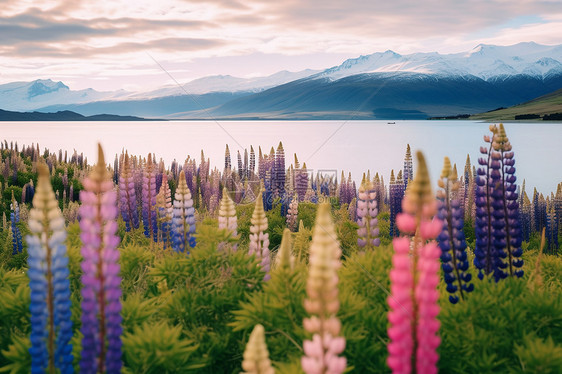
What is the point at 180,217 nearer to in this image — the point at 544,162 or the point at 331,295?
the point at 331,295

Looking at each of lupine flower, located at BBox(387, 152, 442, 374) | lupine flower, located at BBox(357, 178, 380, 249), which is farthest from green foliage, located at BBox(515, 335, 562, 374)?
lupine flower, located at BBox(357, 178, 380, 249)

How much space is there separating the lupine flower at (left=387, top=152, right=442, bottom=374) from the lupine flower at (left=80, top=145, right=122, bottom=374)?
4.56 ft

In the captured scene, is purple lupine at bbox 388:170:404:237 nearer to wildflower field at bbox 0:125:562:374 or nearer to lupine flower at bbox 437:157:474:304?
wildflower field at bbox 0:125:562:374

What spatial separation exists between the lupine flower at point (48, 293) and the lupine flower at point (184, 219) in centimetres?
224

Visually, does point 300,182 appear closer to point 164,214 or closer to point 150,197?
point 150,197

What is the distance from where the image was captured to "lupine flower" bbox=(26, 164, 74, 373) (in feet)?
7.98

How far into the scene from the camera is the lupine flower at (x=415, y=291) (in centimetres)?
187

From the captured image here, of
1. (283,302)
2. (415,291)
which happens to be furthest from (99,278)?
(415,291)

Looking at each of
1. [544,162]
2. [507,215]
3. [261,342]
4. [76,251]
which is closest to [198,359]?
[261,342]

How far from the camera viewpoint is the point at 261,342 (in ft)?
6.15

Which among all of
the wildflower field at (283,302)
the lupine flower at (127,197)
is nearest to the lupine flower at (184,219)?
the wildflower field at (283,302)

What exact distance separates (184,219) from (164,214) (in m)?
1.88

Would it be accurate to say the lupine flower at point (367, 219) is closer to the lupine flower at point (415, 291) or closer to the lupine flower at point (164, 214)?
the lupine flower at point (164, 214)

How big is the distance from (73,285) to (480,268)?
365 cm
